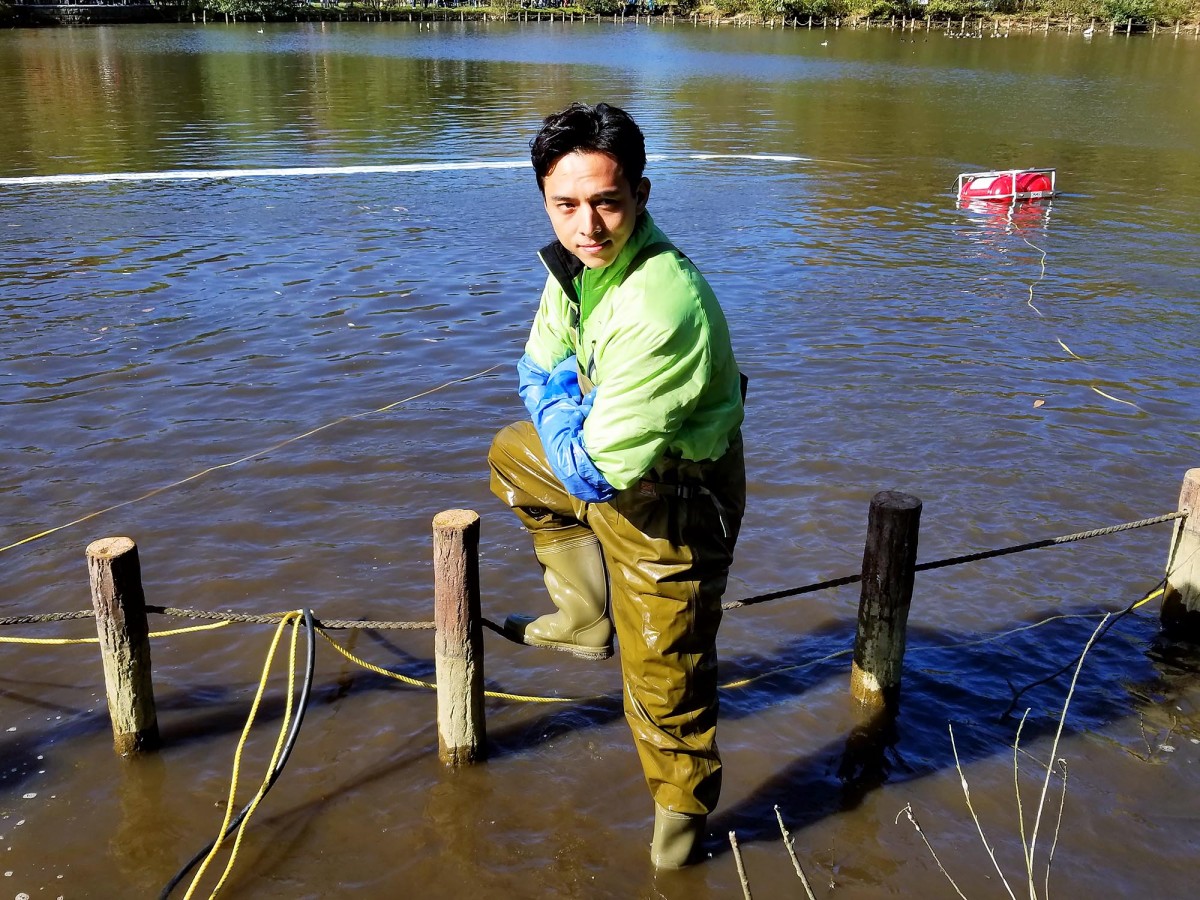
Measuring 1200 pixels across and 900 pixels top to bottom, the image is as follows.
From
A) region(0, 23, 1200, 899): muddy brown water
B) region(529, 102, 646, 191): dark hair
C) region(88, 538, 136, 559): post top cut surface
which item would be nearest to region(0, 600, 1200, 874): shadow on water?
region(0, 23, 1200, 899): muddy brown water

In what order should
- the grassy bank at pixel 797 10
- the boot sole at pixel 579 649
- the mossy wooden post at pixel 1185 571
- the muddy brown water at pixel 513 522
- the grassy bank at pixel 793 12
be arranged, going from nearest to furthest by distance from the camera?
the boot sole at pixel 579 649 < the muddy brown water at pixel 513 522 < the mossy wooden post at pixel 1185 571 < the grassy bank at pixel 793 12 < the grassy bank at pixel 797 10

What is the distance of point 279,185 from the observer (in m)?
19.6

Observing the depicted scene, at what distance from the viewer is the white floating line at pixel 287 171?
63.6ft

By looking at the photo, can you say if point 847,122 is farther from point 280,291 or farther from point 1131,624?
point 1131,624

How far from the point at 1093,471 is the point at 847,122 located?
25043mm

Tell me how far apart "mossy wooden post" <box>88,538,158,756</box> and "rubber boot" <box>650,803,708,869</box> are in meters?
2.31

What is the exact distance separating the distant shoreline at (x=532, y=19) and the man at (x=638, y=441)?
83.0 meters

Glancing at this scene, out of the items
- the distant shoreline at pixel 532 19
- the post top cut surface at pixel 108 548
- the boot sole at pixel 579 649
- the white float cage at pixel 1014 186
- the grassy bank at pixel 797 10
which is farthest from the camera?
the grassy bank at pixel 797 10

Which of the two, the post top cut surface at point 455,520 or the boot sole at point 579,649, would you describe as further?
the boot sole at point 579,649

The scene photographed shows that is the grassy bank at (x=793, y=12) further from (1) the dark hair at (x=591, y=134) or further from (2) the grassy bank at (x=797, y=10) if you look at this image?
(1) the dark hair at (x=591, y=134)

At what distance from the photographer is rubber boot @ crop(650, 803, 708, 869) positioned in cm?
403

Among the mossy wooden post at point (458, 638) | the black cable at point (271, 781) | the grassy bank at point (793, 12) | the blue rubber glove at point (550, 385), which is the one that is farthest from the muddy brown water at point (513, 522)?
the grassy bank at point (793, 12)

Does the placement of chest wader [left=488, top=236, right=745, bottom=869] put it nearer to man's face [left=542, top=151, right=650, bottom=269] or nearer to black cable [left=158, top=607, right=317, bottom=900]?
man's face [left=542, top=151, right=650, bottom=269]

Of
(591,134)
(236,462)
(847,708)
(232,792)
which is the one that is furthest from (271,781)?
(236,462)
